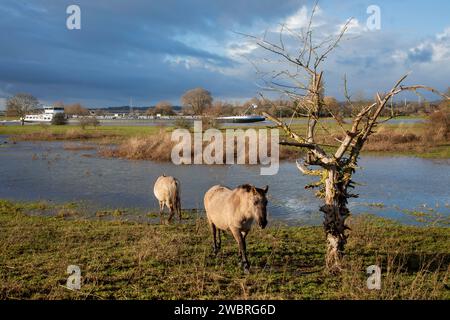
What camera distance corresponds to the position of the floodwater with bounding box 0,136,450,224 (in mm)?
16797

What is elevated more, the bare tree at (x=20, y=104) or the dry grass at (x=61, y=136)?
the bare tree at (x=20, y=104)

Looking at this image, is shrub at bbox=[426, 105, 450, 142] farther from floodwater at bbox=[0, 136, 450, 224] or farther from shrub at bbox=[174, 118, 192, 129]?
shrub at bbox=[174, 118, 192, 129]

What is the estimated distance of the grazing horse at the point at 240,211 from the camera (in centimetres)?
774

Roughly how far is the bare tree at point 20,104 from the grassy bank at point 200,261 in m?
110

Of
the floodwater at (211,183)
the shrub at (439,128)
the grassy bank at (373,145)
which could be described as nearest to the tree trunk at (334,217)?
the floodwater at (211,183)

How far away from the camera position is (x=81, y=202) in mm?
17547

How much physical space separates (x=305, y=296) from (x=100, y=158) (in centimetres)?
3095

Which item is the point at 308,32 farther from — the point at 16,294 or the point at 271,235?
the point at 16,294

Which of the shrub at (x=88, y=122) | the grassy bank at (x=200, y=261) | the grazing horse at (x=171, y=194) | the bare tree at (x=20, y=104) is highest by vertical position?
the bare tree at (x=20, y=104)

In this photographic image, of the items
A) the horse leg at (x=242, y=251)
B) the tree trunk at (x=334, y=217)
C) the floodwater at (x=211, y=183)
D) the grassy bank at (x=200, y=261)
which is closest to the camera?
the grassy bank at (x=200, y=261)

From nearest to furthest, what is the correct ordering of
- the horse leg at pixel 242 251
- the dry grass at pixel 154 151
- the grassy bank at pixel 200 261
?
the grassy bank at pixel 200 261
the horse leg at pixel 242 251
the dry grass at pixel 154 151

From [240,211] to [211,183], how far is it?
13.9 m

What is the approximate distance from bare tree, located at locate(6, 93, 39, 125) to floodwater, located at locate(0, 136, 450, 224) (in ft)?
285

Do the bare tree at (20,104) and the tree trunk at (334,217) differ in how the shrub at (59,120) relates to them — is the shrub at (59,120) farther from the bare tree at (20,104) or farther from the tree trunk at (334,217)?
the tree trunk at (334,217)
